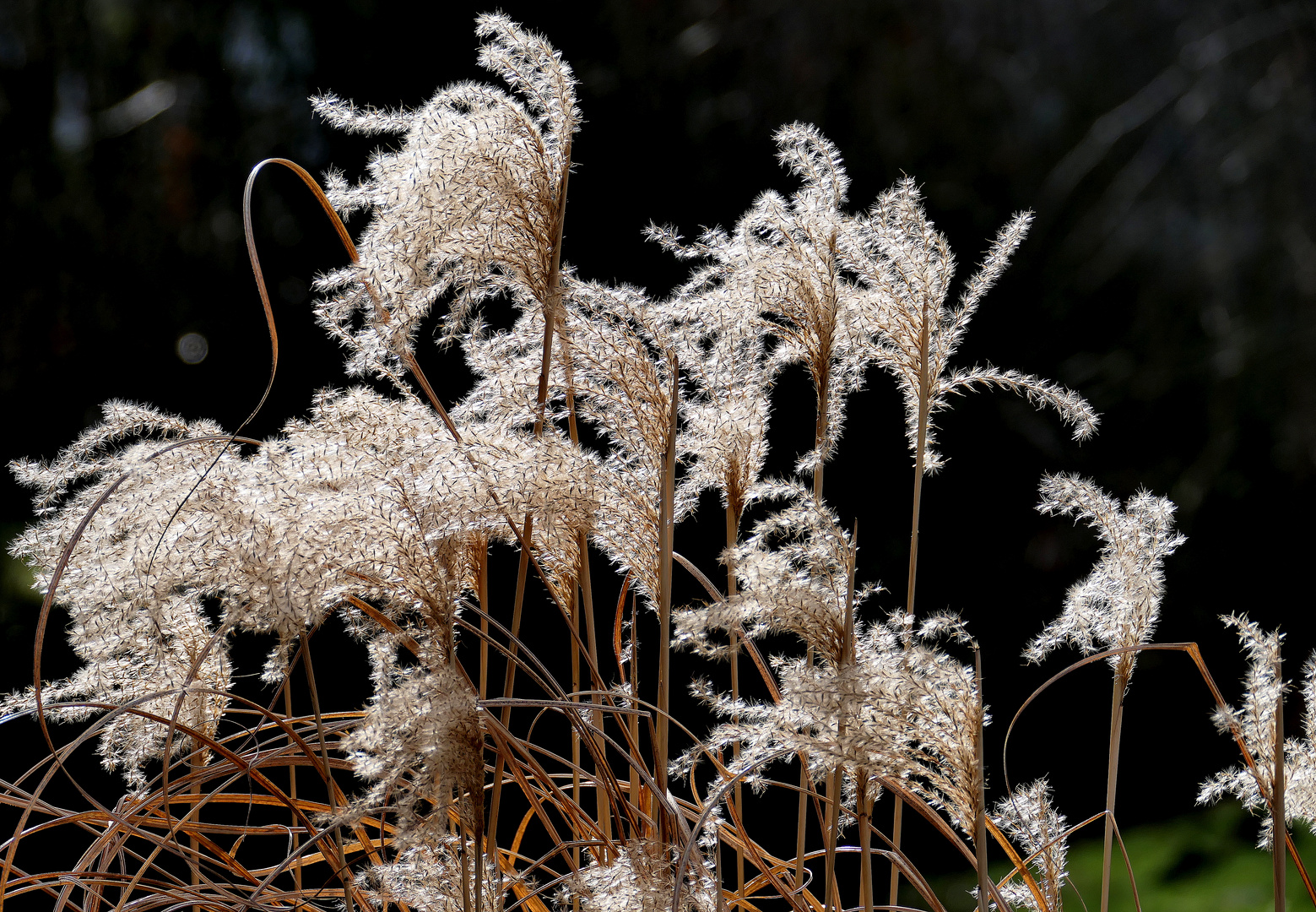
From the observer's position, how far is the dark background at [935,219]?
99.1 inches

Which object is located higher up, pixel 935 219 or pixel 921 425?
pixel 935 219

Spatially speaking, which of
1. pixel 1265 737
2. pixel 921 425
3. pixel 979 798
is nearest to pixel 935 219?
pixel 921 425

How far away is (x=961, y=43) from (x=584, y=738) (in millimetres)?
2439

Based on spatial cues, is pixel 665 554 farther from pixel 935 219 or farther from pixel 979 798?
pixel 935 219

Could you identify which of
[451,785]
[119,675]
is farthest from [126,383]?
[451,785]

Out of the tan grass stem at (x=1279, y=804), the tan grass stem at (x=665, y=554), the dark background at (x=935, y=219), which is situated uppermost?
the dark background at (x=935, y=219)

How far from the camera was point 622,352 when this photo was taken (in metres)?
0.72

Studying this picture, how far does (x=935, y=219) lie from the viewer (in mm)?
2686

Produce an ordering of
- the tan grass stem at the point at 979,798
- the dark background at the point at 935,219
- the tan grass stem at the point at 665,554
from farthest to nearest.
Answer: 1. the dark background at the point at 935,219
2. the tan grass stem at the point at 665,554
3. the tan grass stem at the point at 979,798

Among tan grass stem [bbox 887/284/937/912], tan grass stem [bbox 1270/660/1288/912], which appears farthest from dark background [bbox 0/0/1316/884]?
tan grass stem [bbox 1270/660/1288/912]

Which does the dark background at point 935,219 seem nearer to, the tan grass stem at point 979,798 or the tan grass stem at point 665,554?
the tan grass stem at point 665,554

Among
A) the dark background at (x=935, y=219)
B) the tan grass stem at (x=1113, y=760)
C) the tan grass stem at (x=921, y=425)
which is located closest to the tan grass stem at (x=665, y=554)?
the tan grass stem at (x=921, y=425)

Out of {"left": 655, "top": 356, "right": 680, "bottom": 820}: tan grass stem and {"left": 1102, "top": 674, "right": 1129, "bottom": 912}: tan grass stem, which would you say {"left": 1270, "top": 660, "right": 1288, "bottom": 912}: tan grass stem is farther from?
{"left": 655, "top": 356, "right": 680, "bottom": 820}: tan grass stem

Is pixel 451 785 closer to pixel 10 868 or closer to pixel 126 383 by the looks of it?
pixel 10 868
